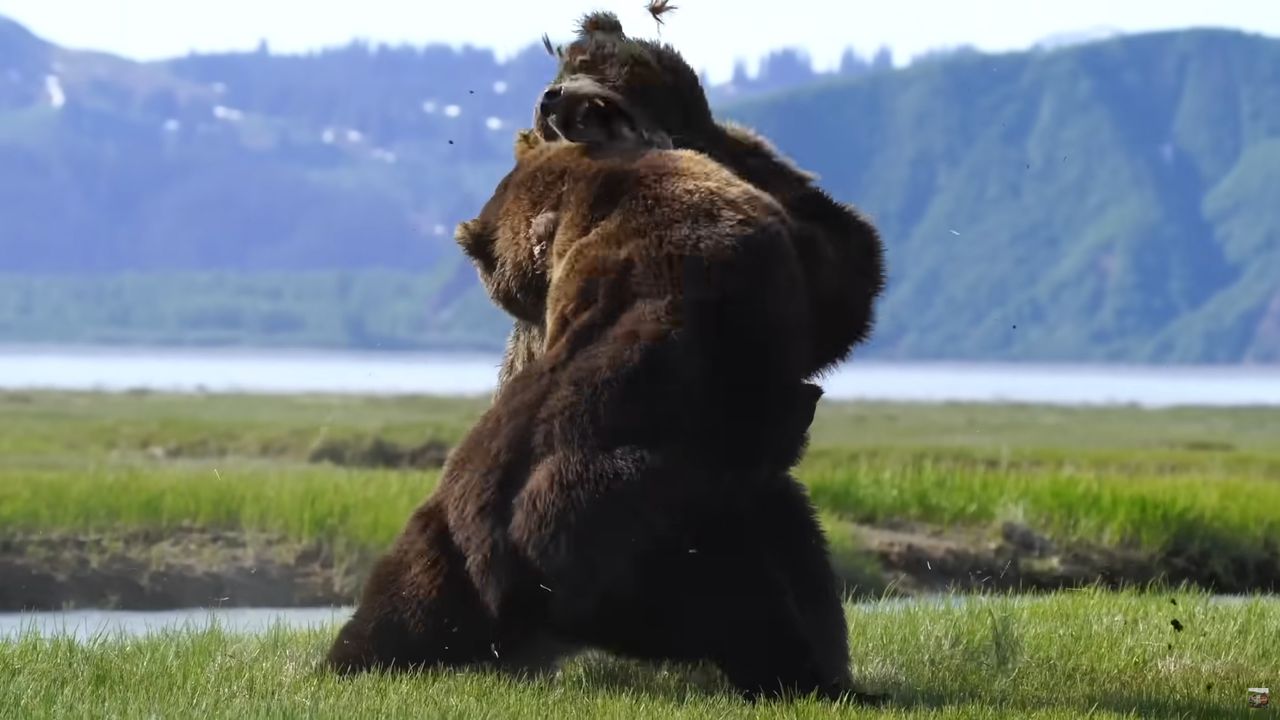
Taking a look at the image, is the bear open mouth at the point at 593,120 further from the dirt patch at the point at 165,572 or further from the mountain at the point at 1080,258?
the mountain at the point at 1080,258

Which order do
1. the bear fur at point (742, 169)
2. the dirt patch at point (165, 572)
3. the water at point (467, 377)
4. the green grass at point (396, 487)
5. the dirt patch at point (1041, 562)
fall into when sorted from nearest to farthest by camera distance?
the bear fur at point (742, 169), the dirt patch at point (165, 572), the green grass at point (396, 487), the dirt patch at point (1041, 562), the water at point (467, 377)

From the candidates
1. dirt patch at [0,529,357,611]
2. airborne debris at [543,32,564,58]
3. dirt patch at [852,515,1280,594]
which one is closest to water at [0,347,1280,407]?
dirt patch at [852,515,1280,594]

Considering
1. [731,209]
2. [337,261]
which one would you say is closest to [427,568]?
[731,209]

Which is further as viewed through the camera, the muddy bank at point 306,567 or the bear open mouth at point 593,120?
the muddy bank at point 306,567

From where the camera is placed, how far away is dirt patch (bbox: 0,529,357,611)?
1284cm

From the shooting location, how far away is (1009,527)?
15.4m

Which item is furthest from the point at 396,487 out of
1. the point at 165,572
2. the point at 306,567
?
the point at 165,572

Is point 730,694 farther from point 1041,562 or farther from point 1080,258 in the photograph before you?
point 1080,258

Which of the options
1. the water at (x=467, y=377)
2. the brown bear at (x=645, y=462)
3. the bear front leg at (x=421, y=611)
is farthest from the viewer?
the water at (x=467, y=377)

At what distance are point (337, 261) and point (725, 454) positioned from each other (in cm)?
19798

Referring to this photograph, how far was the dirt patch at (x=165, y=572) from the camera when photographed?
12836 millimetres

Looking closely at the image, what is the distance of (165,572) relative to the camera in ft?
43.1

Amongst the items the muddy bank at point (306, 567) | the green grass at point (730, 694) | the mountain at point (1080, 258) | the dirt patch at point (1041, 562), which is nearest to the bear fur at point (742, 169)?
the green grass at point (730, 694)

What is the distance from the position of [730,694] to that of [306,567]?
30.7 feet
